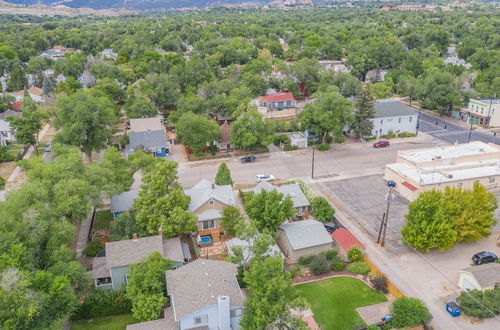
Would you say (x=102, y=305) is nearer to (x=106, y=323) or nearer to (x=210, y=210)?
(x=106, y=323)

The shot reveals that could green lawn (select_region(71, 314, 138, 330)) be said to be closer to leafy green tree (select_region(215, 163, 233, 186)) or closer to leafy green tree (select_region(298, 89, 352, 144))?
leafy green tree (select_region(215, 163, 233, 186))

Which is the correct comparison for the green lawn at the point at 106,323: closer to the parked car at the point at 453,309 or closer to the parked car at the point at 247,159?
the parked car at the point at 453,309

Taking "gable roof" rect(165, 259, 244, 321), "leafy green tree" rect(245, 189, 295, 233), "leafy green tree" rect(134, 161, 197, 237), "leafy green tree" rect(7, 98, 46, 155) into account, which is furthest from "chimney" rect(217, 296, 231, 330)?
"leafy green tree" rect(7, 98, 46, 155)

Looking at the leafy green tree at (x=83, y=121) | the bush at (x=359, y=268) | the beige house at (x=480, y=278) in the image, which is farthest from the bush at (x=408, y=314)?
the leafy green tree at (x=83, y=121)

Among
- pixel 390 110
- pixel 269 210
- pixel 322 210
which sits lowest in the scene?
pixel 322 210

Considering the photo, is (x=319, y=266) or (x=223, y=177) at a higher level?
(x=223, y=177)

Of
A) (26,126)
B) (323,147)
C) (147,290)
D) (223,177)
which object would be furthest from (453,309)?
(26,126)

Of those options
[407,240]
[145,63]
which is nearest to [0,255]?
[407,240]

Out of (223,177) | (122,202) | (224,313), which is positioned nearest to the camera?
(224,313)
